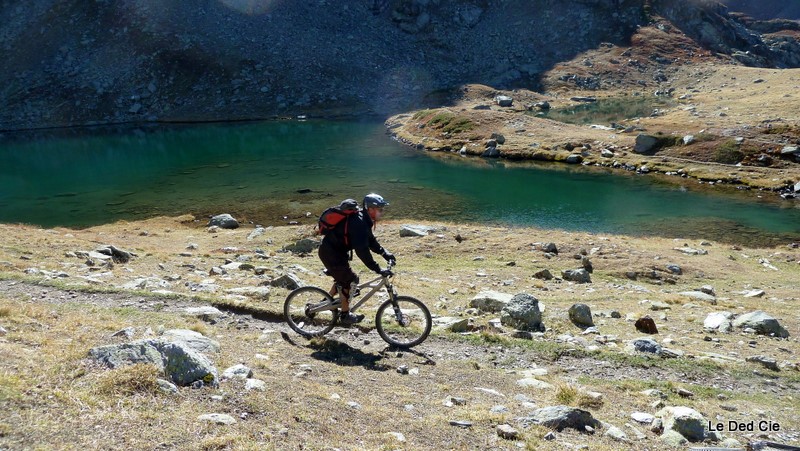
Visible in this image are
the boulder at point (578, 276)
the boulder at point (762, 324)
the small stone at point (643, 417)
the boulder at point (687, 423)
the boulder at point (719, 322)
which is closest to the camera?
the boulder at point (687, 423)

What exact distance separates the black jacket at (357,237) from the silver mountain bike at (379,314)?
84cm

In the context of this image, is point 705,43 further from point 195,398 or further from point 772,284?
point 195,398

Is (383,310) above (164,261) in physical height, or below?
above

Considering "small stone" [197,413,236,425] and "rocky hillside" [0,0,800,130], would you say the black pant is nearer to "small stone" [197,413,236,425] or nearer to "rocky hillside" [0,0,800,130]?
"small stone" [197,413,236,425]

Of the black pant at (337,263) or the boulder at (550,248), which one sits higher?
the black pant at (337,263)

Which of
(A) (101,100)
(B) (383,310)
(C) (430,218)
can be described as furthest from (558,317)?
(A) (101,100)

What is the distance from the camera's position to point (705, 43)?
12600 cm

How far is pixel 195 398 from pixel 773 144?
57.3 metres

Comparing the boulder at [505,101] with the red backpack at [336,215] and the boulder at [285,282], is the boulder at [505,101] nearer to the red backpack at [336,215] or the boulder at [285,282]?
the boulder at [285,282]

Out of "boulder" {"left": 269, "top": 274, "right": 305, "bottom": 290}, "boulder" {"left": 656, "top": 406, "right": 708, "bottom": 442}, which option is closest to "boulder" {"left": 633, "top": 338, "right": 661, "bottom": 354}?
"boulder" {"left": 656, "top": 406, "right": 708, "bottom": 442}

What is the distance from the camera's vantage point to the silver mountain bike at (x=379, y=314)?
1266 cm

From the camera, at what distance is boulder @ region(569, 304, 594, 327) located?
1520cm

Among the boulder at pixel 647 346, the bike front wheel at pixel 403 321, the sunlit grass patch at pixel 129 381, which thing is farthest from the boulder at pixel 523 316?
the sunlit grass patch at pixel 129 381

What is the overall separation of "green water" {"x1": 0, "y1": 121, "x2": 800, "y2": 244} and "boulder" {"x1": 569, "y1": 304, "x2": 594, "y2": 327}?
22546mm
